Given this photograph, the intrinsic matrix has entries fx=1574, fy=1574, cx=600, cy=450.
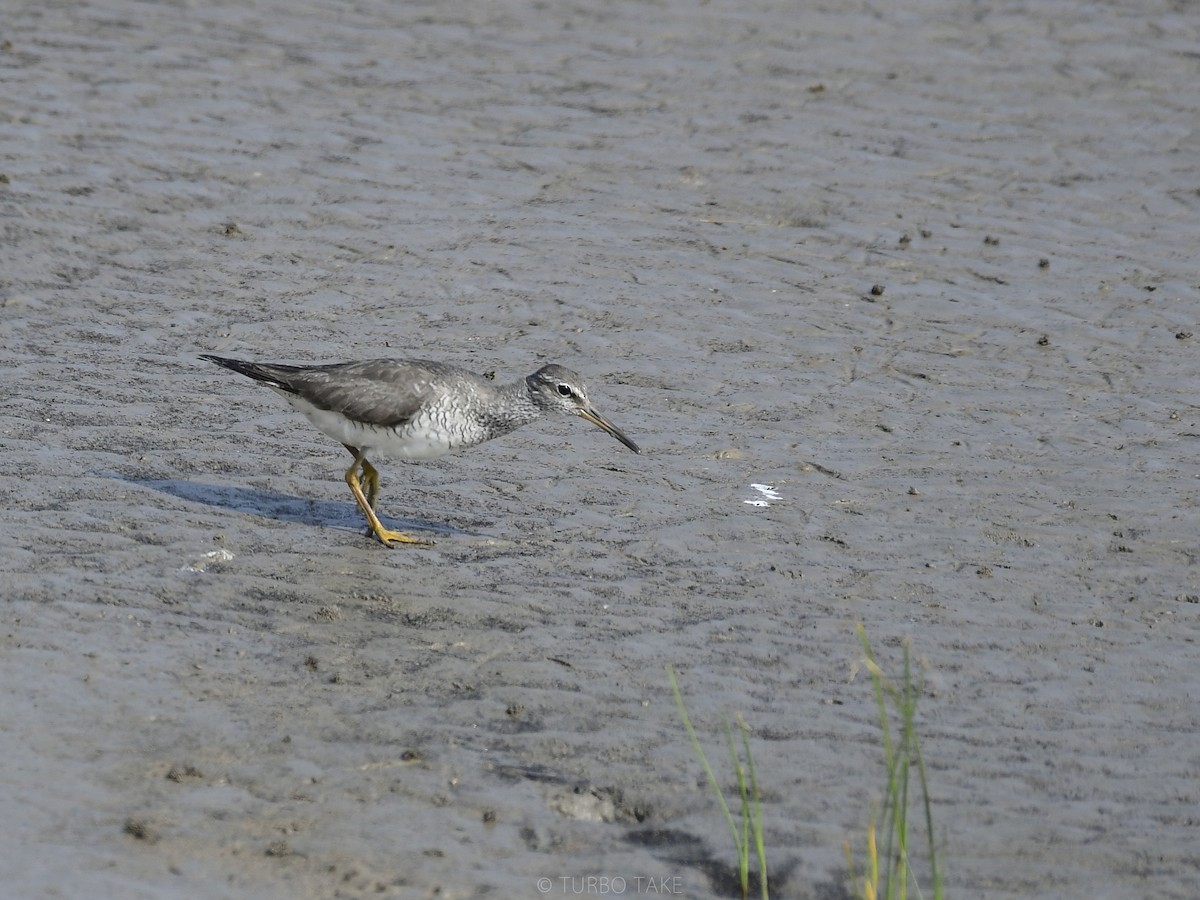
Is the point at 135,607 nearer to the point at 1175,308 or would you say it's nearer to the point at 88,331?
the point at 88,331

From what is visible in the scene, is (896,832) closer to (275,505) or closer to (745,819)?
(745,819)

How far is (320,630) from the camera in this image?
29.1 feet

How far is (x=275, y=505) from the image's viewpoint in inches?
409

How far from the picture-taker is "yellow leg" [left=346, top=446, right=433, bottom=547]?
33.1ft

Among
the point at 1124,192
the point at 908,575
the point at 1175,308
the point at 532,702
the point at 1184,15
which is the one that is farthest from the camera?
the point at 1184,15

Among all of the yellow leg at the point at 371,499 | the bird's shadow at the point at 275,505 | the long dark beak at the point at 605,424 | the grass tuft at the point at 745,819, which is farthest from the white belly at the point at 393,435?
the grass tuft at the point at 745,819

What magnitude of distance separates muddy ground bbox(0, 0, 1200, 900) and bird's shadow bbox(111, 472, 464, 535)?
0.14 feet

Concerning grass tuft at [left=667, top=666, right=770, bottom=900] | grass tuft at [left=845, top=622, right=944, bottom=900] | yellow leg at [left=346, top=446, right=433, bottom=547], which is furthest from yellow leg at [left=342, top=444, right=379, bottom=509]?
grass tuft at [left=845, top=622, right=944, bottom=900]

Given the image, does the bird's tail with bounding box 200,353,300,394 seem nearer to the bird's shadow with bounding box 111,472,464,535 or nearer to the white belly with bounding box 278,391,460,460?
the white belly with bounding box 278,391,460,460

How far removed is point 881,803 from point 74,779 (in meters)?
3.74

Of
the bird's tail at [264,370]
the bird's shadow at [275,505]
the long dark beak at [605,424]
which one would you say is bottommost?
the bird's shadow at [275,505]

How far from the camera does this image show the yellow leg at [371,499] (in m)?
10.1

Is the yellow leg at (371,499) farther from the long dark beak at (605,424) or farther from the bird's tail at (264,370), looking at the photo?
the long dark beak at (605,424)

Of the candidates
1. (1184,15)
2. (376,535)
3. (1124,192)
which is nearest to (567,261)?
(376,535)
